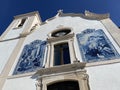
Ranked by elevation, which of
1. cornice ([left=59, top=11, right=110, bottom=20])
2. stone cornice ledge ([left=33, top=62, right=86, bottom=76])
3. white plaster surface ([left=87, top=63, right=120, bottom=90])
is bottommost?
white plaster surface ([left=87, top=63, right=120, bottom=90])

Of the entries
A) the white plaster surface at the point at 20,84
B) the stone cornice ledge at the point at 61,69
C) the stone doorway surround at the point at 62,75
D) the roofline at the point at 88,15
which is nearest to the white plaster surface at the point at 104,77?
the stone doorway surround at the point at 62,75

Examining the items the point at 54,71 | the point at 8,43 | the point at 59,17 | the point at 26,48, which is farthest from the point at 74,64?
the point at 59,17

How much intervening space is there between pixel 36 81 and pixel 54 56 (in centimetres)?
187

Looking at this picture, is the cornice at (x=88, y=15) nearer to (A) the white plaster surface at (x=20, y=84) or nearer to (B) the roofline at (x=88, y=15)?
(B) the roofline at (x=88, y=15)

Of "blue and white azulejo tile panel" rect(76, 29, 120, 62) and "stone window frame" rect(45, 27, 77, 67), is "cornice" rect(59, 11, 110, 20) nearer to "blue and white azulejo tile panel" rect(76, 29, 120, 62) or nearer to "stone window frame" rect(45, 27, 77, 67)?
"blue and white azulejo tile panel" rect(76, 29, 120, 62)

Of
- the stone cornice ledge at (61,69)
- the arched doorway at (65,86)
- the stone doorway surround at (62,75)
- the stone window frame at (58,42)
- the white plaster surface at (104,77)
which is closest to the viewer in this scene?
the white plaster surface at (104,77)

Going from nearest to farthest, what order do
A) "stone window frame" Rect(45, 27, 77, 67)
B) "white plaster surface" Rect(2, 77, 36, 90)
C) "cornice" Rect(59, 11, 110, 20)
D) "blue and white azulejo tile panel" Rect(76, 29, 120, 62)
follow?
"white plaster surface" Rect(2, 77, 36, 90) → "blue and white azulejo tile panel" Rect(76, 29, 120, 62) → "stone window frame" Rect(45, 27, 77, 67) → "cornice" Rect(59, 11, 110, 20)

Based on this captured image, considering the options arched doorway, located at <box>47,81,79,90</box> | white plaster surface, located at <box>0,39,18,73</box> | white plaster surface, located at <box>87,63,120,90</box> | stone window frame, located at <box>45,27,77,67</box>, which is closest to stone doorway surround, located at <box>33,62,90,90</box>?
arched doorway, located at <box>47,81,79,90</box>

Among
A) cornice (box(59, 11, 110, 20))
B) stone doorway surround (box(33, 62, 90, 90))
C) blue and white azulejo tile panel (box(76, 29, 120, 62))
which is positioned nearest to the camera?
stone doorway surround (box(33, 62, 90, 90))

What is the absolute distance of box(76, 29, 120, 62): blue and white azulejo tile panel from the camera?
782cm

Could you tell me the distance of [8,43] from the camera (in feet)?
37.4

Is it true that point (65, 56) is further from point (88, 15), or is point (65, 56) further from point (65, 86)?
point (88, 15)

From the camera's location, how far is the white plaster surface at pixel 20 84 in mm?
7236

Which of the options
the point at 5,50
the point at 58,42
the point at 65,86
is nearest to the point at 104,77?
the point at 65,86
